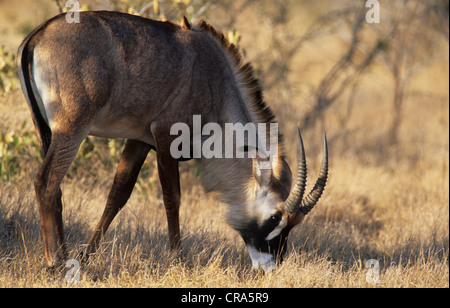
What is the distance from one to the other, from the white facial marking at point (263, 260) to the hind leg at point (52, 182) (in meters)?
1.51

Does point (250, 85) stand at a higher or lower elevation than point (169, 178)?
higher

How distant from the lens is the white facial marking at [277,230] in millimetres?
4949

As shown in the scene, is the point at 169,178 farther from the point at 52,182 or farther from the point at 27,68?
the point at 27,68

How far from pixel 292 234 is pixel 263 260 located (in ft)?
4.48

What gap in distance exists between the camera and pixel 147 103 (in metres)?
4.82

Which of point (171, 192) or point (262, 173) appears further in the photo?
point (171, 192)

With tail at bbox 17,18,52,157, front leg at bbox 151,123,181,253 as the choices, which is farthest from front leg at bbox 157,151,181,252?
tail at bbox 17,18,52,157

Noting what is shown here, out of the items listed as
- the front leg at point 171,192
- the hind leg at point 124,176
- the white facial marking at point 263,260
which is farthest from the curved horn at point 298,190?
the hind leg at point 124,176

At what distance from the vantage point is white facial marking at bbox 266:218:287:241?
4.95 m

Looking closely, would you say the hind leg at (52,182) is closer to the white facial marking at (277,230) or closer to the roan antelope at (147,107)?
the roan antelope at (147,107)

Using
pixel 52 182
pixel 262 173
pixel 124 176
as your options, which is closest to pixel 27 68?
pixel 52 182

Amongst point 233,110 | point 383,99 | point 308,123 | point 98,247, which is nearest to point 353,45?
point 308,123

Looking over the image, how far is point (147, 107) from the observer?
4.84 meters

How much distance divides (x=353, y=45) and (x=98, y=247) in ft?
23.1
